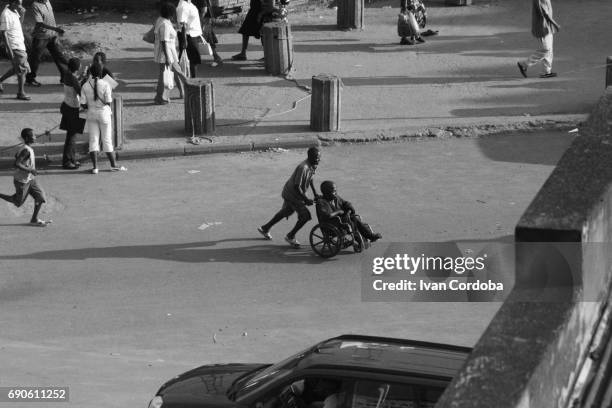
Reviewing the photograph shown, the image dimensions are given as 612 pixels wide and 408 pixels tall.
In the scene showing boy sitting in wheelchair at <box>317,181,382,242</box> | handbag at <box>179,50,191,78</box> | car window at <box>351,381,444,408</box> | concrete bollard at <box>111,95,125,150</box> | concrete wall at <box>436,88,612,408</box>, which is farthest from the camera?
handbag at <box>179,50,191,78</box>

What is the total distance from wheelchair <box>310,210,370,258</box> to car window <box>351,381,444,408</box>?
233 inches

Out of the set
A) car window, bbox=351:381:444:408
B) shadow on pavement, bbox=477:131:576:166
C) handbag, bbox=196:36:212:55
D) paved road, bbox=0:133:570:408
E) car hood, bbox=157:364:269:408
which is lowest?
paved road, bbox=0:133:570:408

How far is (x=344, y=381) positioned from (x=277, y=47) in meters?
13.8

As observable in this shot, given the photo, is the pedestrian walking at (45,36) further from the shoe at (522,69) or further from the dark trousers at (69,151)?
the shoe at (522,69)

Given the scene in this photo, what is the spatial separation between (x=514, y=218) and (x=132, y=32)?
38.4ft

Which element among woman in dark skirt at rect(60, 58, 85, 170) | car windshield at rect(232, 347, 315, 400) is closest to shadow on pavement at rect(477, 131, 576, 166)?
woman in dark skirt at rect(60, 58, 85, 170)

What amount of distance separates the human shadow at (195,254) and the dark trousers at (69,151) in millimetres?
3237

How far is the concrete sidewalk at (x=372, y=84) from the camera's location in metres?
18.5

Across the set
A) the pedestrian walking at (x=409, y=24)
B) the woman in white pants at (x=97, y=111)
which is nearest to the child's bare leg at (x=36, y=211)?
the woman in white pants at (x=97, y=111)

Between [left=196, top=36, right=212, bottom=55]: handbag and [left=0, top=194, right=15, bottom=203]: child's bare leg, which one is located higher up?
[left=196, top=36, right=212, bottom=55]: handbag

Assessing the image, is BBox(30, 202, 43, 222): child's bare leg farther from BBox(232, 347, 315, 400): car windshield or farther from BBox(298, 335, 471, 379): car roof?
BBox(298, 335, 471, 379): car roof

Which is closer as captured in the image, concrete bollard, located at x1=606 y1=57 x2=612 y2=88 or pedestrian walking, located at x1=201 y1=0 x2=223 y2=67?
concrete bollard, located at x1=606 y1=57 x2=612 y2=88

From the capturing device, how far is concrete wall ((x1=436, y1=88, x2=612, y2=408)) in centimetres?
Result: 470

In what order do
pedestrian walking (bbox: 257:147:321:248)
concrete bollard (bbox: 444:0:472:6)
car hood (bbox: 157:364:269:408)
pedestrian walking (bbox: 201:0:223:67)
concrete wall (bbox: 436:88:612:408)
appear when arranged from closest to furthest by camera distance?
concrete wall (bbox: 436:88:612:408) < car hood (bbox: 157:364:269:408) < pedestrian walking (bbox: 257:147:321:248) < pedestrian walking (bbox: 201:0:223:67) < concrete bollard (bbox: 444:0:472:6)
